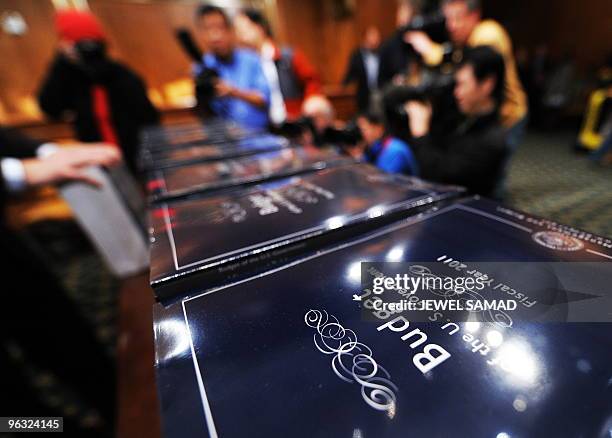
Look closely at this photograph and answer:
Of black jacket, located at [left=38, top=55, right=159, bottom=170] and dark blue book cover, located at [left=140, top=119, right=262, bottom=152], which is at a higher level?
black jacket, located at [left=38, top=55, right=159, bottom=170]

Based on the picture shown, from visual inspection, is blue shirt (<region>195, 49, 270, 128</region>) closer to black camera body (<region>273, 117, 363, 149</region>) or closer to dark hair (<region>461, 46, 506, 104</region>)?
black camera body (<region>273, 117, 363, 149</region>)

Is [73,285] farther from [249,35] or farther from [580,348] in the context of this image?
[580,348]

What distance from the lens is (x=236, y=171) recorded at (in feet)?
2.72

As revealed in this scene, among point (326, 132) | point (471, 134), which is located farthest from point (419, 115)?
point (326, 132)

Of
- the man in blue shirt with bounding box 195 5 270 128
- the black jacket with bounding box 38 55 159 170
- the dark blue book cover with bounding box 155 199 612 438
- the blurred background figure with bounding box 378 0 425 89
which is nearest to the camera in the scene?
the dark blue book cover with bounding box 155 199 612 438

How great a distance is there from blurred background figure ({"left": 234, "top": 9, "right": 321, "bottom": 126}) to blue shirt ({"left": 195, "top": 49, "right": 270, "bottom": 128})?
0.33ft

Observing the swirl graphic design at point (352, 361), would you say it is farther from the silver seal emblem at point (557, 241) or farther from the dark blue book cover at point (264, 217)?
the silver seal emblem at point (557, 241)

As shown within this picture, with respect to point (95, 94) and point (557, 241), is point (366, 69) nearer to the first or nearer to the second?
point (95, 94)

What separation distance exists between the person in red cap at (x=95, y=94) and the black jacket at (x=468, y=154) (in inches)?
66.5

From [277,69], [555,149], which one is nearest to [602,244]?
[277,69]

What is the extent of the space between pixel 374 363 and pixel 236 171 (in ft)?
2.23

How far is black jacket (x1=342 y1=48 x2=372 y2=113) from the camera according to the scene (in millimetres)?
3746

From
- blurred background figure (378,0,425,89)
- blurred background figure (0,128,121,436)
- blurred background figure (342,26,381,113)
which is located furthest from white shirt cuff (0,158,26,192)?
blurred background figure (342,26,381,113)

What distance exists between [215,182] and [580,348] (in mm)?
717
